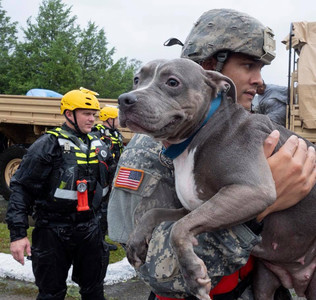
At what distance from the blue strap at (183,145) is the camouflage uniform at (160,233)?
16 cm

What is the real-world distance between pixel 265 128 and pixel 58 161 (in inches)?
130

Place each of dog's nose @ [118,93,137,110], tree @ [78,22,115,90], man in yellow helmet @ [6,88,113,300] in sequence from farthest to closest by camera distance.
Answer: tree @ [78,22,115,90], man in yellow helmet @ [6,88,113,300], dog's nose @ [118,93,137,110]

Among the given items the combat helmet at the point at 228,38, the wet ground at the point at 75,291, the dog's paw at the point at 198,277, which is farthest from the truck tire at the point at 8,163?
the dog's paw at the point at 198,277

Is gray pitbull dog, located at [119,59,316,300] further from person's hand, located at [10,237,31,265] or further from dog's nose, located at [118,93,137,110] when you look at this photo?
person's hand, located at [10,237,31,265]

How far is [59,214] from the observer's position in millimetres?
4965

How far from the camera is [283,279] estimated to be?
2.52 metres

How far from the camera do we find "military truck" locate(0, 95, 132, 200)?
11.0 metres

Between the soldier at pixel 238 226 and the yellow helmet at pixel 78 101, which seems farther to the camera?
the yellow helmet at pixel 78 101

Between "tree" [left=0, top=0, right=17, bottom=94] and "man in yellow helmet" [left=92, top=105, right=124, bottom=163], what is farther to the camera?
"tree" [left=0, top=0, right=17, bottom=94]

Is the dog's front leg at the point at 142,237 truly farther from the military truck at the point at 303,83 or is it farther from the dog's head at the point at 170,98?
the military truck at the point at 303,83

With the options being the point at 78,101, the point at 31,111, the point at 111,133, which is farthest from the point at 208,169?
the point at 31,111

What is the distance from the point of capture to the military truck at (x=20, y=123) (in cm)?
1096

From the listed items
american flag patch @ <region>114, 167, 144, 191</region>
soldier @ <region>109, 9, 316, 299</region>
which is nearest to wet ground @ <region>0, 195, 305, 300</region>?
soldier @ <region>109, 9, 316, 299</region>

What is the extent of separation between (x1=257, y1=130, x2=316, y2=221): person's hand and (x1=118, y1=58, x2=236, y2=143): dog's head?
0.36 m
